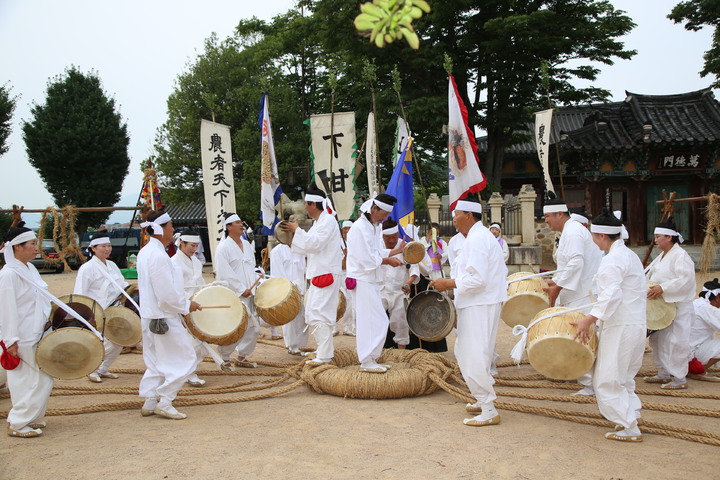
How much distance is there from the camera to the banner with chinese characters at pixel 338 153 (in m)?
11.0

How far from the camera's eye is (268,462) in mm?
4121

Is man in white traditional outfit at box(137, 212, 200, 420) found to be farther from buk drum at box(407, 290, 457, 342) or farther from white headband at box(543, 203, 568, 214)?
white headband at box(543, 203, 568, 214)

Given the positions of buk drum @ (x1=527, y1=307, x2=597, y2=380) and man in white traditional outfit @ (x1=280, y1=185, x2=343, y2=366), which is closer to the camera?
buk drum @ (x1=527, y1=307, x2=597, y2=380)

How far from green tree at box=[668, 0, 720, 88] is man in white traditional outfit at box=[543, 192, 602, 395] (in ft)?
55.3

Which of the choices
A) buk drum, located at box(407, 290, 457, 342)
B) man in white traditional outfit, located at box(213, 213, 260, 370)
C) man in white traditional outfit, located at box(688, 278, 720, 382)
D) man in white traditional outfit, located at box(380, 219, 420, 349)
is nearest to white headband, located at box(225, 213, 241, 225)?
man in white traditional outfit, located at box(213, 213, 260, 370)

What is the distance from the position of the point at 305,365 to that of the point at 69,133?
23670 mm

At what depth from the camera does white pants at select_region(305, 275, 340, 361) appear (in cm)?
654

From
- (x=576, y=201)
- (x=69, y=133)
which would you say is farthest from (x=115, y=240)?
(x=576, y=201)

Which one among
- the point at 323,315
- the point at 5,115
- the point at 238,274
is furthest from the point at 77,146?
the point at 323,315

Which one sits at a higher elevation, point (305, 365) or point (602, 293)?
point (602, 293)

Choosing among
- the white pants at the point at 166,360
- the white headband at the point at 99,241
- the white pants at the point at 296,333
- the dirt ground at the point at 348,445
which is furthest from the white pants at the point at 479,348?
the white headband at the point at 99,241

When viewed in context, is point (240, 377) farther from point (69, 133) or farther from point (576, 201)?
point (69, 133)

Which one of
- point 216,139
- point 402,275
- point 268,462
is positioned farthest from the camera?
point 216,139

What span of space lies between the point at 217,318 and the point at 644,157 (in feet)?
58.2
